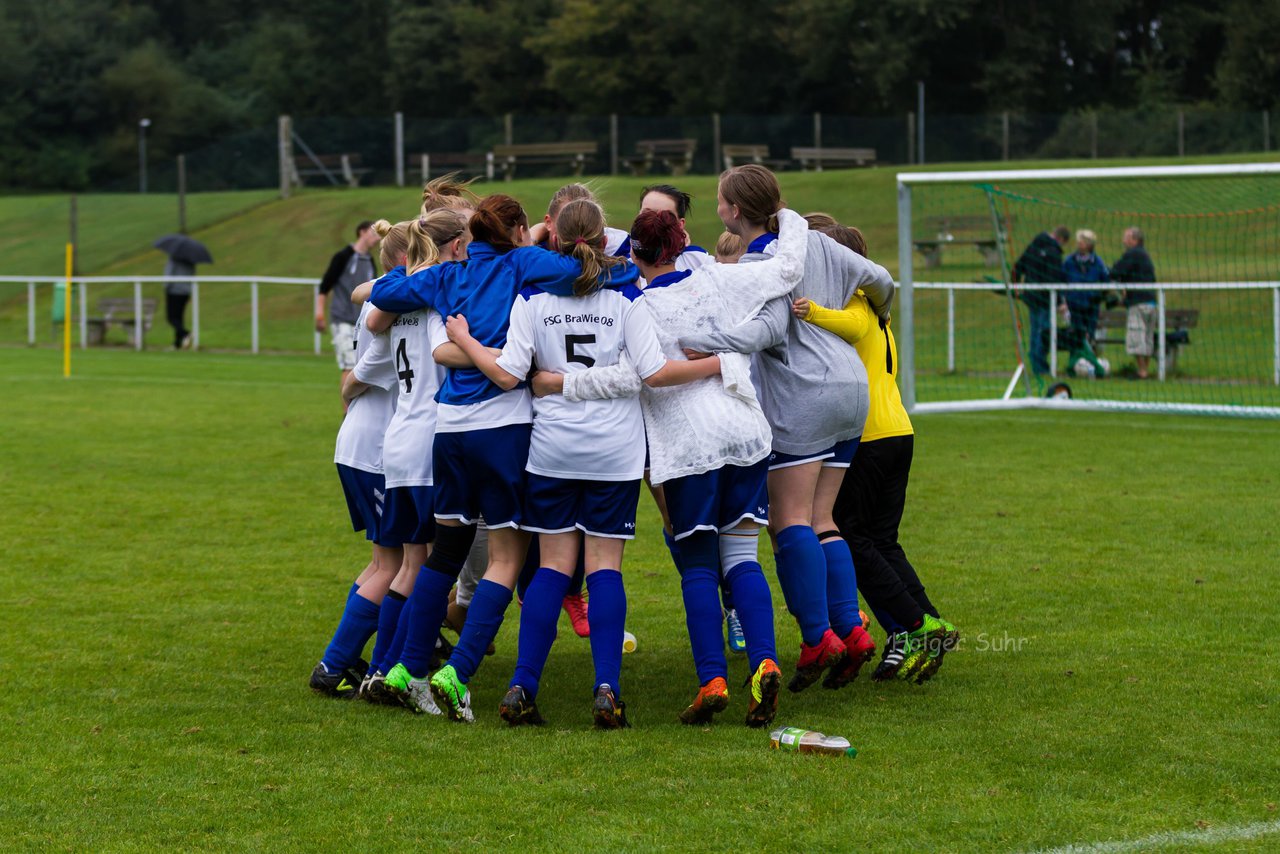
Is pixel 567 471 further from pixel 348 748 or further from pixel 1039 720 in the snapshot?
pixel 1039 720

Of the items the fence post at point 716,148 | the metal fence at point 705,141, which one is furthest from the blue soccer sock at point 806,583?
the fence post at point 716,148

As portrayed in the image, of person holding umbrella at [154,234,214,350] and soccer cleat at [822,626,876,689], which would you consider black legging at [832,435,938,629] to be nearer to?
soccer cleat at [822,626,876,689]

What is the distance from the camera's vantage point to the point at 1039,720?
16.0 feet

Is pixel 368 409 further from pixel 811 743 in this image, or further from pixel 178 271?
pixel 178 271

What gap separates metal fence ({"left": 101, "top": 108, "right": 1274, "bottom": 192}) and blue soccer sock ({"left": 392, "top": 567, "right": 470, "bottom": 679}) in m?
33.0

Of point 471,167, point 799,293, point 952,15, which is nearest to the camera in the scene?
point 799,293

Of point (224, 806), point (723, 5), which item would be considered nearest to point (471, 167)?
point (723, 5)

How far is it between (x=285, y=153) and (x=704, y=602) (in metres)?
34.6

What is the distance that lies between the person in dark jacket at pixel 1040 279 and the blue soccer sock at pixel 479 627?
1223 cm

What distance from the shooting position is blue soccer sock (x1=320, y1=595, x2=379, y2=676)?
5457mm

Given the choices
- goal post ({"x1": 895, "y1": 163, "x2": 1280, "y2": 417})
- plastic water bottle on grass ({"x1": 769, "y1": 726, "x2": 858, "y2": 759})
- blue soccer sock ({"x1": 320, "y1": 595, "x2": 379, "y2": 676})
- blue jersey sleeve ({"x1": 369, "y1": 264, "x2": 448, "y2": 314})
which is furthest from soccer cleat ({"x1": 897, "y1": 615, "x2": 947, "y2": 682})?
goal post ({"x1": 895, "y1": 163, "x2": 1280, "y2": 417})

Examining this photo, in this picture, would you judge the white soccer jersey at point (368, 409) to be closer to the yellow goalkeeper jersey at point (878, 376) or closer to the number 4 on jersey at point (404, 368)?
the number 4 on jersey at point (404, 368)

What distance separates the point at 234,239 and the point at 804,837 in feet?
110

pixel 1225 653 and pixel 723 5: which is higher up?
pixel 723 5
